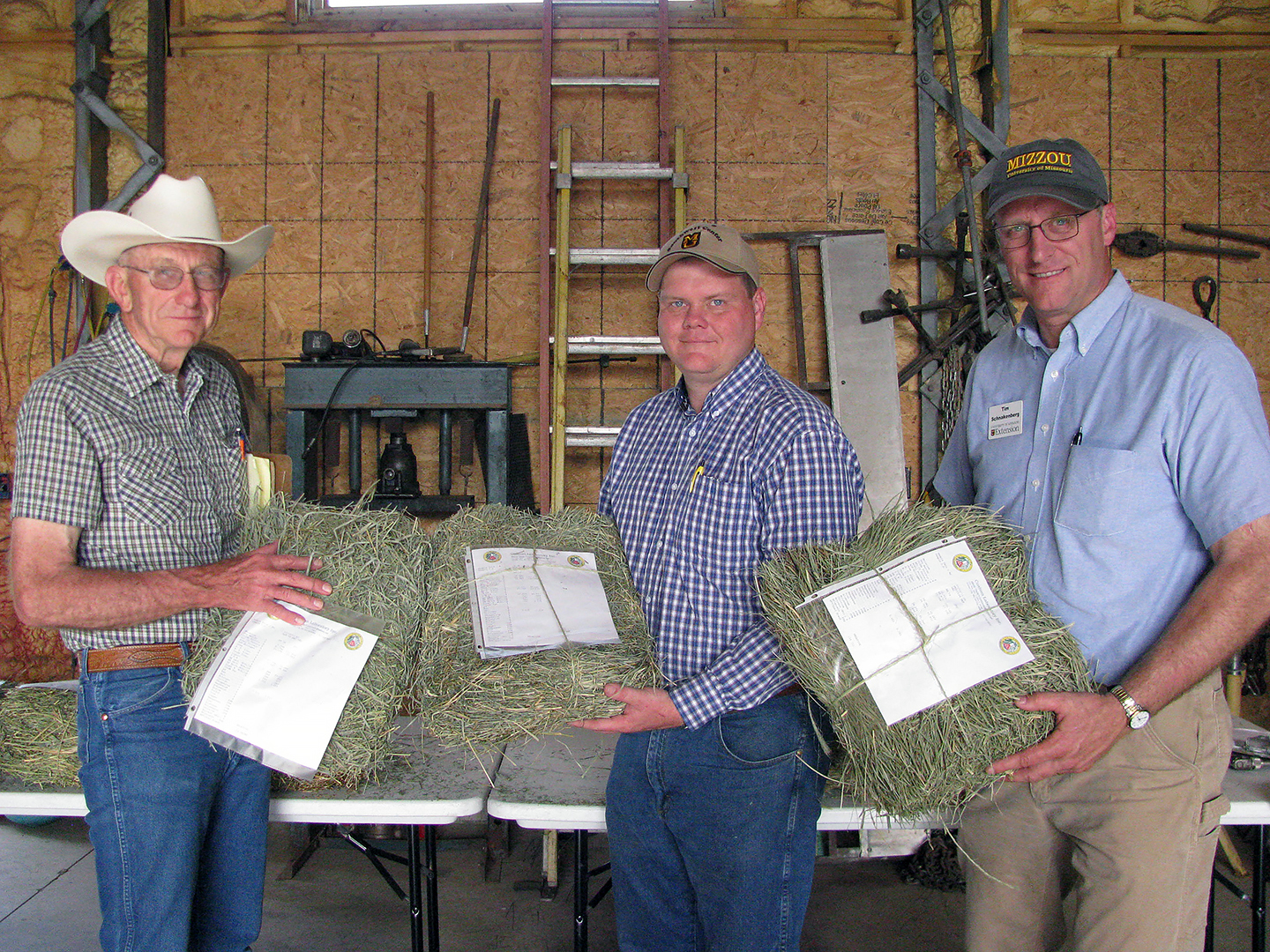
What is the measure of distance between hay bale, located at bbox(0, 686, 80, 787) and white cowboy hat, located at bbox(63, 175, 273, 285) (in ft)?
3.07

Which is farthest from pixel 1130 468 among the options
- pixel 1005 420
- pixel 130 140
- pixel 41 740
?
pixel 130 140

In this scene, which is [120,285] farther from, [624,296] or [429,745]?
[624,296]

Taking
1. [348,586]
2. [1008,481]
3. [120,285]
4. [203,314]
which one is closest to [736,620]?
[1008,481]

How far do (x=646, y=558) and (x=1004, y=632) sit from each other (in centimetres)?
64

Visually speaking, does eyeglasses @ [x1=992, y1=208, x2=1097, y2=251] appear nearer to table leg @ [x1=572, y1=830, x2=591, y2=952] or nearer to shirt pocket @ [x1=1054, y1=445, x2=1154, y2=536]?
shirt pocket @ [x1=1054, y1=445, x2=1154, y2=536]

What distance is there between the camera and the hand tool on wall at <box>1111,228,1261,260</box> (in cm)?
370

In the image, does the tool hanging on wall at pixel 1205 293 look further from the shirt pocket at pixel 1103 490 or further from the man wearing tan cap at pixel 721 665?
the man wearing tan cap at pixel 721 665

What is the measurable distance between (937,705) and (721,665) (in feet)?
1.16

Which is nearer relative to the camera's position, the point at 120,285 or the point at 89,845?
the point at 120,285

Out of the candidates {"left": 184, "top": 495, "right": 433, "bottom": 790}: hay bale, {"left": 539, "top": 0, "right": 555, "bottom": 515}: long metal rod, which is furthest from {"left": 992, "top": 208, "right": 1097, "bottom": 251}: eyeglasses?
{"left": 539, "top": 0, "right": 555, "bottom": 515}: long metal rod

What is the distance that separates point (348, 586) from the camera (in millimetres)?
1498

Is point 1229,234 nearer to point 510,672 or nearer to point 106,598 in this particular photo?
point 510,672

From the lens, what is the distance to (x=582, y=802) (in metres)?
1.69

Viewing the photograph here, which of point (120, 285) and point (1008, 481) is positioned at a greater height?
point (120, 285)
